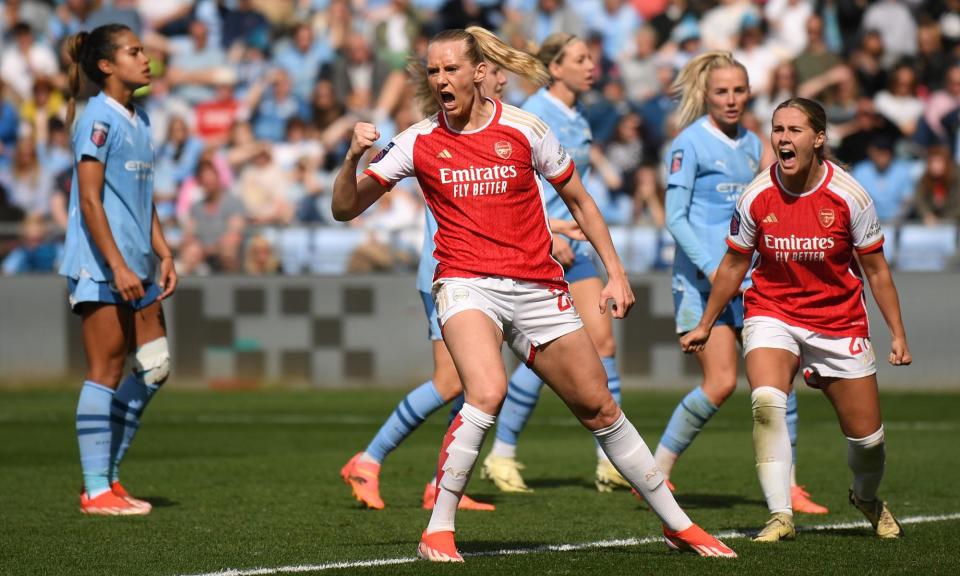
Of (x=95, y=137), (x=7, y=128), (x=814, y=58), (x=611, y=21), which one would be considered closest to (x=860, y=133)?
(x=814, y=58)

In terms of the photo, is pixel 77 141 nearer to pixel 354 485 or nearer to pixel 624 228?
pixel 354 485

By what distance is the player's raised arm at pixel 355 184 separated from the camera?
5.49 m

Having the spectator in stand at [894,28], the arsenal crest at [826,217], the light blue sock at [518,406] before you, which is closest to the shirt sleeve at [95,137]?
the light blue sock at [518,406]

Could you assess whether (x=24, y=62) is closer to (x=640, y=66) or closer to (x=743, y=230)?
(x=640, y=66)

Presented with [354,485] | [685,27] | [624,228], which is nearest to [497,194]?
[354,485]

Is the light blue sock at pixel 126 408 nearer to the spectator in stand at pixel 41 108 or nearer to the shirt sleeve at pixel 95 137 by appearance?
the shirt sleeve at pixel 95 137

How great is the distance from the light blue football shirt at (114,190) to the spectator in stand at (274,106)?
36.0ft

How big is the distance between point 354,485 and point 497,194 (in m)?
2.56

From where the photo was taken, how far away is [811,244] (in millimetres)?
6398

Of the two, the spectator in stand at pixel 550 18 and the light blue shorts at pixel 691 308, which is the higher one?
the spectator in stand at pixel 550 18

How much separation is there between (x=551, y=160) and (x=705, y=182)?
224 cm

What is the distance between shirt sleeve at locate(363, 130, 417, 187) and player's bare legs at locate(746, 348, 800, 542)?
5.88 feet

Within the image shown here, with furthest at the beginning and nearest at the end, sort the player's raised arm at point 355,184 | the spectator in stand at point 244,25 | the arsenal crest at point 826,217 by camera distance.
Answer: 1. the spectator in stand at point 244,25
2. the arsenal crest at point 826,217
3. the player's raised arm at point 355,184

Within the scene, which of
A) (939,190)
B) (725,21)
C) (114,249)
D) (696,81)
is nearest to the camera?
(114,249)
